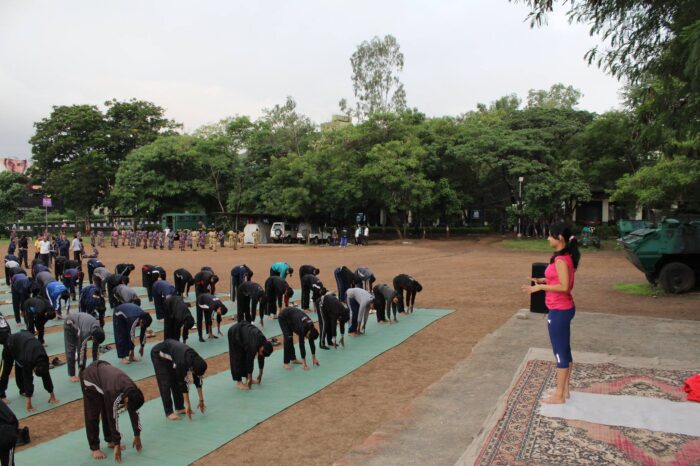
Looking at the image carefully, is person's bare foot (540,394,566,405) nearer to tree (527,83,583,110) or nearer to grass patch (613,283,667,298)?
grass patch (613,283,667,298)

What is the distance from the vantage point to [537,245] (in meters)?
27.5

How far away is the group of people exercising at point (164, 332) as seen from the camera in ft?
15.9

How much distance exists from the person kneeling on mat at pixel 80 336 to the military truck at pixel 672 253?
40.5 feet

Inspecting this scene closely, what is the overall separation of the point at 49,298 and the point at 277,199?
79.0ft

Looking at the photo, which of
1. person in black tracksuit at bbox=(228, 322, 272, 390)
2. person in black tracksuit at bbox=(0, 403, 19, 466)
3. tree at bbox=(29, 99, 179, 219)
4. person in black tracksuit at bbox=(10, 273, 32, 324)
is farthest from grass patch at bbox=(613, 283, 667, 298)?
tree at bbox=(29, 99, 179, 219)

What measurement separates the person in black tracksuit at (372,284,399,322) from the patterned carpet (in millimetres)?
4458

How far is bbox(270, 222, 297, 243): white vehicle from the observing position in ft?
112

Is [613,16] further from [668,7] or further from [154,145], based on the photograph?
[154,145]

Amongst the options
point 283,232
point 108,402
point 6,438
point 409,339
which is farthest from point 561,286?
point 283,232

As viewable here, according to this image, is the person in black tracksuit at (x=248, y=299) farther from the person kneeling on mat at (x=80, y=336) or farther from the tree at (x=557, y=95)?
the tree at (x=557, y=95)

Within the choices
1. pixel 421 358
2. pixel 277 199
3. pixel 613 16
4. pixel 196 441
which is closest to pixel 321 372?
pixel 421 358

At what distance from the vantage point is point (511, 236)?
34.4m

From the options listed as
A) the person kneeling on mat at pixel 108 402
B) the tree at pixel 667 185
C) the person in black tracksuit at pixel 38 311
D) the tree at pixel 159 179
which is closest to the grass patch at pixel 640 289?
the tree at pixel 667 185

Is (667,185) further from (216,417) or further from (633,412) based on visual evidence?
(216,417)
